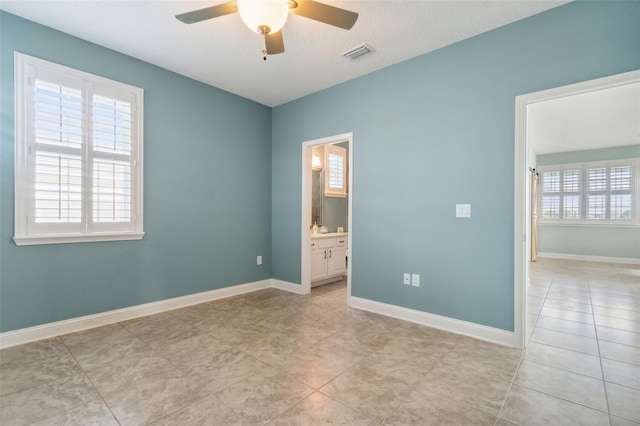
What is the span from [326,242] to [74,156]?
3.33m

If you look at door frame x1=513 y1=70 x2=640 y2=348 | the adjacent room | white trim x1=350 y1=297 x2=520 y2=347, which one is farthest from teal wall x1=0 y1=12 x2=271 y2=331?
door frame x1=513 y1=70 x2=640 y2=348

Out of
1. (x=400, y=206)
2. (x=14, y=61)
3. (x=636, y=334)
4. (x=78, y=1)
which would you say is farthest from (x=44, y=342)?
(x=636, y=334)

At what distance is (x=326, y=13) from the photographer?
6.19 ft

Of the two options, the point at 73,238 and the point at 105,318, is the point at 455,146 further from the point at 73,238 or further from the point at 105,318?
the point at 105,318

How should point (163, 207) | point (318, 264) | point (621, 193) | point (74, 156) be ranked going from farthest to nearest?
point (621, 193) < point (318, 264) < point (163, 207) < point (74, 156)

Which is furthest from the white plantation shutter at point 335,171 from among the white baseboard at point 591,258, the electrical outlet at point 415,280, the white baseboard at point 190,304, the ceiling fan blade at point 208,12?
the white baseboard at point 591,258

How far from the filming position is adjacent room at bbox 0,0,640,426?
193cm

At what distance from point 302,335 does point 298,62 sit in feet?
9.49

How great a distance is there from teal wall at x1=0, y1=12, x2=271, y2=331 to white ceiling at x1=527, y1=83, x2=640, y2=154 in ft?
13.6

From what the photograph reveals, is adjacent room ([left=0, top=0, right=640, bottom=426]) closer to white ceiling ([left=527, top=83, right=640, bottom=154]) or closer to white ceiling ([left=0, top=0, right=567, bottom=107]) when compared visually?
white ceiling ([left=0, top=0, right=567, bottom=107])

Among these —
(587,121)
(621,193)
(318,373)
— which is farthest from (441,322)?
(621,193)

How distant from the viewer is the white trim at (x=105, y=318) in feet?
8.37

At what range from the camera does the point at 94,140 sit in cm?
293

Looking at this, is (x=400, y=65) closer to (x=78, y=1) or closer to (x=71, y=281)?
(x=78, y=1)
